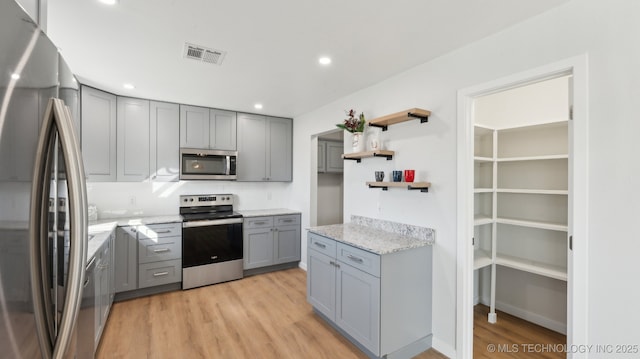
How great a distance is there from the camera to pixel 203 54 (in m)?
2.32

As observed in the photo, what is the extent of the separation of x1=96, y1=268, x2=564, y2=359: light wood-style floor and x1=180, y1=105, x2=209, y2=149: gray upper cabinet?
6.60ft

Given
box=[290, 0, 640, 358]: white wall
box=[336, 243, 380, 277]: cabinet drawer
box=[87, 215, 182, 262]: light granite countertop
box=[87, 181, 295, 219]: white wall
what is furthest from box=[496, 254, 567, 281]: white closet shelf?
box=[87, 215, 182, 262]: light granite countertop

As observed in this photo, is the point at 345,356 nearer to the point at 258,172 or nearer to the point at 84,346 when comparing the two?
the point at 84,346

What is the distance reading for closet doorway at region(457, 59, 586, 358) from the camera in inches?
85.5

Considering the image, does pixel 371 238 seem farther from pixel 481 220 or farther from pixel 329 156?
pixel 329 156

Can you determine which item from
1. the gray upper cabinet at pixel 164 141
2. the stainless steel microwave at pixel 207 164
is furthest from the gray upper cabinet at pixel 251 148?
the gray upper cabinet at pixel 164 141

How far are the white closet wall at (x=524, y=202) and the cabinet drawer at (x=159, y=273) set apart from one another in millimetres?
3448

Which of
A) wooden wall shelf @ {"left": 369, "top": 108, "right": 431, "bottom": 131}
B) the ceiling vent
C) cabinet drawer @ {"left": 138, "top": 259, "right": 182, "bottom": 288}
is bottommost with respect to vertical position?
cabinet drawer @ {"left": 138, "top": 259, "right": 182, "bottom": 288}

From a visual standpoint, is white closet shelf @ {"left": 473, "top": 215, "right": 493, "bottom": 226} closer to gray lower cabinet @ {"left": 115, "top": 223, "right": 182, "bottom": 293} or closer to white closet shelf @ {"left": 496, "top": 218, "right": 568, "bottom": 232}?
white closet shelf @ {"left": 496, "top": 218, "right": 568, "bottom": 232}

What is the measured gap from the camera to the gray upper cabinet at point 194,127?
3.85m

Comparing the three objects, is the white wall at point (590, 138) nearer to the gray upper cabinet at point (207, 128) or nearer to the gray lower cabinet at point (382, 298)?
the gray lower cabinet at point (382, 298)

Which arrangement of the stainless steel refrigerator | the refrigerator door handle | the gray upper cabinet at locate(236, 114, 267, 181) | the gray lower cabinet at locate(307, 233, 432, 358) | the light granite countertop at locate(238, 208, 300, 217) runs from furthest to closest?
the gray upper cabinet at locate(236, 114, 267, 181) → the light granite countertop at locate(238, 208, 300, 217) → the gray lower cabinet at locate(307, 233, 432, 358) → the refrigerator door handle → the stainless steel refrigerator

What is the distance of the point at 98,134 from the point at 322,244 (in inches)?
117

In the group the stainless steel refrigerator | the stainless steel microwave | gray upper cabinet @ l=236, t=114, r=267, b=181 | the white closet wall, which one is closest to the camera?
Result: the stainless steel refrigerator
